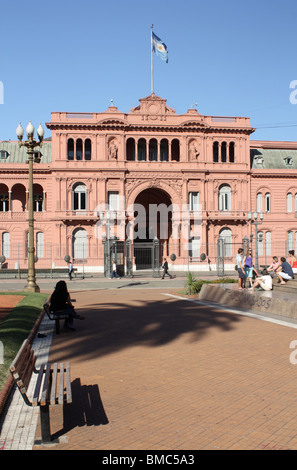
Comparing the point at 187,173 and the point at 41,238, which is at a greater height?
the point at 187,173

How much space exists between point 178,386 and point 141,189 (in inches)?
1584

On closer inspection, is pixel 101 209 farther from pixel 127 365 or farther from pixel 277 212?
pixel 127 365

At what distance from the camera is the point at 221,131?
1895 inches

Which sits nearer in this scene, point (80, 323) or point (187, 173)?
point (80, 323)

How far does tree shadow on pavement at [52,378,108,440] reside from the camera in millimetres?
5698

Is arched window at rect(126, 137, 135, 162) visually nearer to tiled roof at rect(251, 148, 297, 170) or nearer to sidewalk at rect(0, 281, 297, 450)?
tiled roof at rect(251, 148, 297, 170)

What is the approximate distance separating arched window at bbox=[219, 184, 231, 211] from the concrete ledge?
29.4 meters

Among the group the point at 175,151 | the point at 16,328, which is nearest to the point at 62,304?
the point at 16,328

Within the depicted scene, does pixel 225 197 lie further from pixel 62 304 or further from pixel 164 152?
pixel 62 304

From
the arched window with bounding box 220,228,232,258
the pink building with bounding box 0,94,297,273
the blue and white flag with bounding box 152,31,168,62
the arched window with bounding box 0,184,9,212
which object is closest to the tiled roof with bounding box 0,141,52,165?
the pink building with bounding box 0,94,297,273

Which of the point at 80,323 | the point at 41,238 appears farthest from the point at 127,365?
the point at 41,238

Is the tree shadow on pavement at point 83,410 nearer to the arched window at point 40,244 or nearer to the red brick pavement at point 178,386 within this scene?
the red brick pavement at point 178,386
